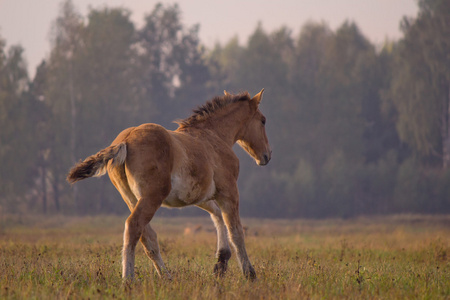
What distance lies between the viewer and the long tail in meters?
5.90

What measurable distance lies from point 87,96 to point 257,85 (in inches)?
583

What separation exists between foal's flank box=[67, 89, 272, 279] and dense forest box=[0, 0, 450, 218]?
29.3 meters

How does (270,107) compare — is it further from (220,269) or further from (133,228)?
(133,228)

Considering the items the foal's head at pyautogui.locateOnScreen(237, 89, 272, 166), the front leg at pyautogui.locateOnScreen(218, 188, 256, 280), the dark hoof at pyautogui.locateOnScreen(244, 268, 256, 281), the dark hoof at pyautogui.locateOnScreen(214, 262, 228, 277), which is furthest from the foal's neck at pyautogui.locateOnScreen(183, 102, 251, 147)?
the dark hoof at pyautogui.locateOnScreen(244, 268, 256, 281)

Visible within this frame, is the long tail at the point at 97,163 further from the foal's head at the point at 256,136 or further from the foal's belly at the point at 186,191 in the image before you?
the foal's head at the point at 256,136

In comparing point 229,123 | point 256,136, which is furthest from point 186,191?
point 256,136

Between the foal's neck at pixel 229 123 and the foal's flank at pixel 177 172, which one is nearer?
the foal's flank at pixel 177 172

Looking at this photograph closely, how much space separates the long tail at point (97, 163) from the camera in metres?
5.90

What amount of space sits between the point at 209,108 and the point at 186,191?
2.18 metres

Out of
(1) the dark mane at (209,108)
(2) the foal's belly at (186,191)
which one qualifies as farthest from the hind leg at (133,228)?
(1) the dark mane at (209,108)

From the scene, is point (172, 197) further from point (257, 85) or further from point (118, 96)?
point (257, 85)

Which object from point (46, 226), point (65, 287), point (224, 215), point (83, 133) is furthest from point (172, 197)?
point (83, 133)

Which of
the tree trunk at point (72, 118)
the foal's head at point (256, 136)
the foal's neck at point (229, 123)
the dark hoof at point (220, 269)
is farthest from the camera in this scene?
the tree trunk at point (72, 118)

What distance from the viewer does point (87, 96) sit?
38156 mm
